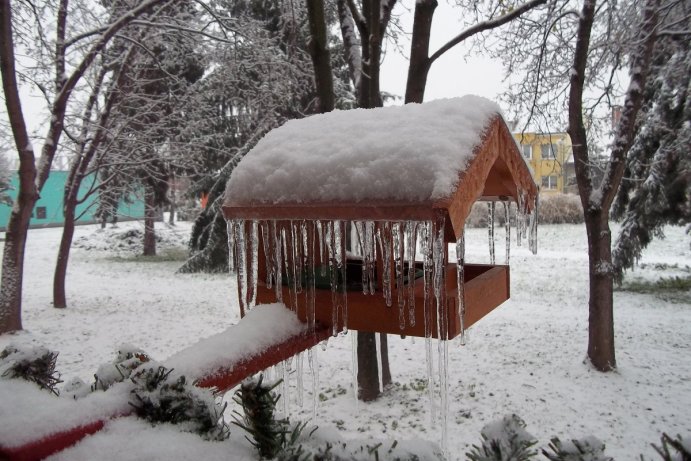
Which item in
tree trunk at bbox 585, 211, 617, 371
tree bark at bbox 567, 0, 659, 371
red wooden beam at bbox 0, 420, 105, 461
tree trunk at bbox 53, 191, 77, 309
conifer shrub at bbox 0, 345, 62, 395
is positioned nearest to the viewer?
red wooden beam at bbox 0, 420, 105, 461

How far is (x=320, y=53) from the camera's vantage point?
429 centimetres

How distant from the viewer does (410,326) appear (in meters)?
1.60

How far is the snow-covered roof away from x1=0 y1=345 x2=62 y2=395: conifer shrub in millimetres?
730

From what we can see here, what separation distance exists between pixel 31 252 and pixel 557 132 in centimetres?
1736

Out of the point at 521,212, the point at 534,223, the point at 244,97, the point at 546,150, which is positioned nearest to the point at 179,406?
the point at 521,212

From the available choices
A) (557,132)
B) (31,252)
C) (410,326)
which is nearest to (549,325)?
(557,132)

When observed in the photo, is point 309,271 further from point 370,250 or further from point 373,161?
point 373,161

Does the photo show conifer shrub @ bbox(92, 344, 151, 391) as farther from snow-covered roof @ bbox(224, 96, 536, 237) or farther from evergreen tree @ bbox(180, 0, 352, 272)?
evergreen tree @ bbox(180, 0, 352, 272)

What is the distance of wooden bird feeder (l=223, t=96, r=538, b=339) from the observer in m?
1.33

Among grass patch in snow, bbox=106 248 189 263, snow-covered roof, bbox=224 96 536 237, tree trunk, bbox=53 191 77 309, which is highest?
snow-covered roof, bbox=224 96 536 237

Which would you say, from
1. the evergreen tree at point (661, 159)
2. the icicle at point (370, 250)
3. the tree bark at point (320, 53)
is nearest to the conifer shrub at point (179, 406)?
the icicle at point (370, 250)

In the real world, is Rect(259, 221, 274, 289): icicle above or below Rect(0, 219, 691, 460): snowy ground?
above

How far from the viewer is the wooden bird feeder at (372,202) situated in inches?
52.2

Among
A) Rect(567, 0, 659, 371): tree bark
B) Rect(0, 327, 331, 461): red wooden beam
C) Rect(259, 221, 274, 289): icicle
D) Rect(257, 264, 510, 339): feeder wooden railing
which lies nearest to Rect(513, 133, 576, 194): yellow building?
Rect(567, 0, 659, 371): tree bark
